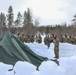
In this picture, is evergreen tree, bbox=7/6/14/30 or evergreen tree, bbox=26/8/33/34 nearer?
evergreen tree, bbox=26/8/33/34

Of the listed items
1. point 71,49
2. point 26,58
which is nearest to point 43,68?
point 26,58

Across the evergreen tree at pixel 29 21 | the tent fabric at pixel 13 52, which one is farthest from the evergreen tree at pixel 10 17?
the tent fabric at pixel 13 52

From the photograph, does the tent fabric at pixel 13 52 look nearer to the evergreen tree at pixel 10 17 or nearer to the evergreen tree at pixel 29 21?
the evergreen tree at pixel 29 21

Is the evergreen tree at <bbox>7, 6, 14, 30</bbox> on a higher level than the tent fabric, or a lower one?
higher

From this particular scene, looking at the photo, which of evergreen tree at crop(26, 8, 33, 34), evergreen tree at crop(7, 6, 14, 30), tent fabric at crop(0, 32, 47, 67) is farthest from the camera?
evergreen tree at crop(7, 6, 14, 30)

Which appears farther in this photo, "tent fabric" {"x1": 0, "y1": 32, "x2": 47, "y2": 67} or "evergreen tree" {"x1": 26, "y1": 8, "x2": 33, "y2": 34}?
"evergreen tree" {"x1": 26, "y1": 8, "x2": 33, "y2": 34}

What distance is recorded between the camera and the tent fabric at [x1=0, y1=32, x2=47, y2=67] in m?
12.2

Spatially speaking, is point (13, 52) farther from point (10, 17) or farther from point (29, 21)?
point (10, 17)

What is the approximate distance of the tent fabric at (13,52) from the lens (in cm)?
1223

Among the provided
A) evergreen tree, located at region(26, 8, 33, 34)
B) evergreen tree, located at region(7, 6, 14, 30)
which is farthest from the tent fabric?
evergreen tree, located at region(7, 6, 14, 30)

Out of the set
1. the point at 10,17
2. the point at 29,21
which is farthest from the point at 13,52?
the point at 10,17

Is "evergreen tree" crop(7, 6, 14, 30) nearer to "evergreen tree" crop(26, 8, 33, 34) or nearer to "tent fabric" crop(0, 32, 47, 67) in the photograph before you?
"evergreen tree" crop(26, 8, 33, 34)

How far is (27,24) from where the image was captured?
86312 mm

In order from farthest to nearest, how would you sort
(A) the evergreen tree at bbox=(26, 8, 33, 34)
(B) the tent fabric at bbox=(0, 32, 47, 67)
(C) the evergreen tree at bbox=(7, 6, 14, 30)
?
1. (C) the evergreen tree at bbox=(7, 6, 14, 30)
2. (A) the evergreen tree at bbox=(26, 8, 33, 34)
3. (B) the tent fabric at bbox=(0, 32, 47, 67)
